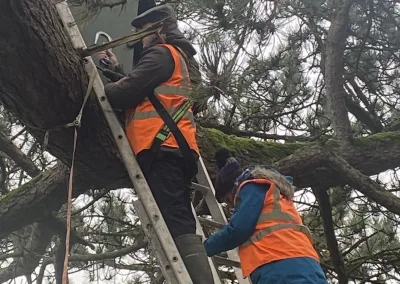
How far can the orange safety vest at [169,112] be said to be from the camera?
2.03 m

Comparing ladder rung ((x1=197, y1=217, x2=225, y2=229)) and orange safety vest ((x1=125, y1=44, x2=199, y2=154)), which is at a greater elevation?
orange safety vest ((x1=125, y1=44, x2=199, y2=154))

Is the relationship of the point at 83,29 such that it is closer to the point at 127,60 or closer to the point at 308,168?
the point at 127,60

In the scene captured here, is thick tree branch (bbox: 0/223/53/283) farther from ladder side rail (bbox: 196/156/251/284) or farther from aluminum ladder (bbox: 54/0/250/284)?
aluminum ladder (bbox: 54/0/250/284)

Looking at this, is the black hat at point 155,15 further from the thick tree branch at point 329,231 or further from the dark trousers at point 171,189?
the thick tree branch at point 329,231

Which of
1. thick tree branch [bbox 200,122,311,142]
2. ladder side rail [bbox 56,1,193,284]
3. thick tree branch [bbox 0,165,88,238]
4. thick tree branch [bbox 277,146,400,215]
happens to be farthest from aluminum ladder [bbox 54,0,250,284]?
thick tree branch [bbox 200,122,311,142]

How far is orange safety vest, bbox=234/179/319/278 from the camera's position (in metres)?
1.77

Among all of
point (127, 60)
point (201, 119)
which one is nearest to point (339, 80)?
point (201, 119)

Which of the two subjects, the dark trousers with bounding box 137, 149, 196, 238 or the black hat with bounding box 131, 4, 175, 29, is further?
the black hat with bounding box 131, 4, 175, 29

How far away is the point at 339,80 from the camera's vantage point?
291 cm

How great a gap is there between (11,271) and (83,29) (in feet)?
7.78

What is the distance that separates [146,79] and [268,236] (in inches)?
27.8

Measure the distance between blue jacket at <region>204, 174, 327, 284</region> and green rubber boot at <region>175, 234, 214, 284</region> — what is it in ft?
0.28

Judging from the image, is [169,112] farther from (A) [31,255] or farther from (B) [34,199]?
(A) [31,255]

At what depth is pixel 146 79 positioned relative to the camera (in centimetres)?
205
